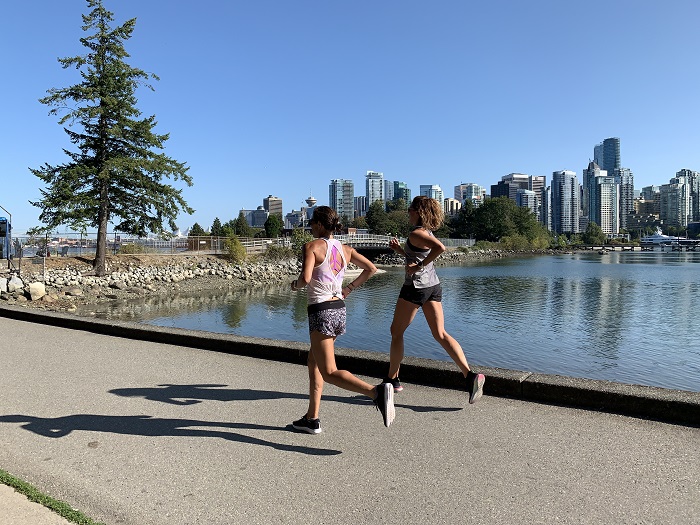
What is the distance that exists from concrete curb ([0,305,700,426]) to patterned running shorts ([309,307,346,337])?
6.10ft

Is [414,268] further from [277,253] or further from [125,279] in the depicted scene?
[277,253]

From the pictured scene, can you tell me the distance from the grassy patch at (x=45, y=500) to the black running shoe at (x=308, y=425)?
1.64m

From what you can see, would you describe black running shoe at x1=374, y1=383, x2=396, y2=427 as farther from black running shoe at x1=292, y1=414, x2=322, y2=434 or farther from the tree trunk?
the tree trunk

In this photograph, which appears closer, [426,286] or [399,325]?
[426,286]

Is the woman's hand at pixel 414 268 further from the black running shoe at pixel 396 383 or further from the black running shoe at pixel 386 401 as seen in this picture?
the black running shoe at pixel 386 401

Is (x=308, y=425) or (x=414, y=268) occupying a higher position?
(x=414, y=268)

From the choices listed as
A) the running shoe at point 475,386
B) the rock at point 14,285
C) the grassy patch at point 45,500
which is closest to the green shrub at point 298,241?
the rock at point 14,285

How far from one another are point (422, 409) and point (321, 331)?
4.49ft

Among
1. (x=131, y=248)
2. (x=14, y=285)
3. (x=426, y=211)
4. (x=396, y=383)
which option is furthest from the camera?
(x=131, y=248)

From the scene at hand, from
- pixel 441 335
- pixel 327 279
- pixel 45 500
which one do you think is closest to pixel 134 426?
pixel 45 500

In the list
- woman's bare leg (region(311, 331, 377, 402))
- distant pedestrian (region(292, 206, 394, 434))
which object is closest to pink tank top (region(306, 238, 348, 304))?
distant pedestrian (region(292, 206, 394, 434))

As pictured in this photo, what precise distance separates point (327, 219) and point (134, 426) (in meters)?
2.29

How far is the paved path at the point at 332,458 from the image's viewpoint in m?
2.92

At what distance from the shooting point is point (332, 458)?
361cm
